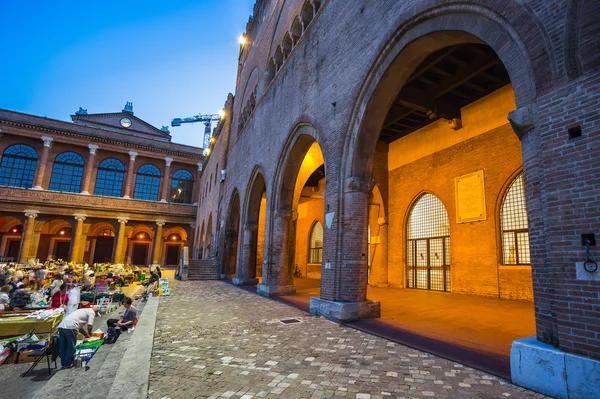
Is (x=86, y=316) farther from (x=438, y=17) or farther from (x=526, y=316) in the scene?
(x=526, y=316)

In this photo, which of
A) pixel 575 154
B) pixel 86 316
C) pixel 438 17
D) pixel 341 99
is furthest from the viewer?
pixel 341 99

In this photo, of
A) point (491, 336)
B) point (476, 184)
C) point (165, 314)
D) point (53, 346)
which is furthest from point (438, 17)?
point (53, 346)

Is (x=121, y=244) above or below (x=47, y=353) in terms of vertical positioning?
above

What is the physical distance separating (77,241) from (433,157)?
3267 cm

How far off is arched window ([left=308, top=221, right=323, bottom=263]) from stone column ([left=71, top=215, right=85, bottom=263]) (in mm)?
23612

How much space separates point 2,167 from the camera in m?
30.0

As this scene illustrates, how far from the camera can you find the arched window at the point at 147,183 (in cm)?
3531

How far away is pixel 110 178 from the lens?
34000mm

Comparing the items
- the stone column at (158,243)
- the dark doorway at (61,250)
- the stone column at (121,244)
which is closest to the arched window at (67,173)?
the stone column at (121,244)

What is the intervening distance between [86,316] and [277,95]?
10126 mm

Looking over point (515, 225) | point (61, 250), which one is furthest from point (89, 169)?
point (515, 225)

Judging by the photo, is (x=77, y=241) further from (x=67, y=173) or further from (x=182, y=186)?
(x=182, y=186)

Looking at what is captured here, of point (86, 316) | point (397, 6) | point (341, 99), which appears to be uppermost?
point (397, 6)

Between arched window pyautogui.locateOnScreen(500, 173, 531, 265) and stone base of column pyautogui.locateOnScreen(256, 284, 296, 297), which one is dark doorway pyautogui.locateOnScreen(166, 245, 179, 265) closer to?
stone base of column pyautogui.locateOnScreen(256, 284, 296, 297)
